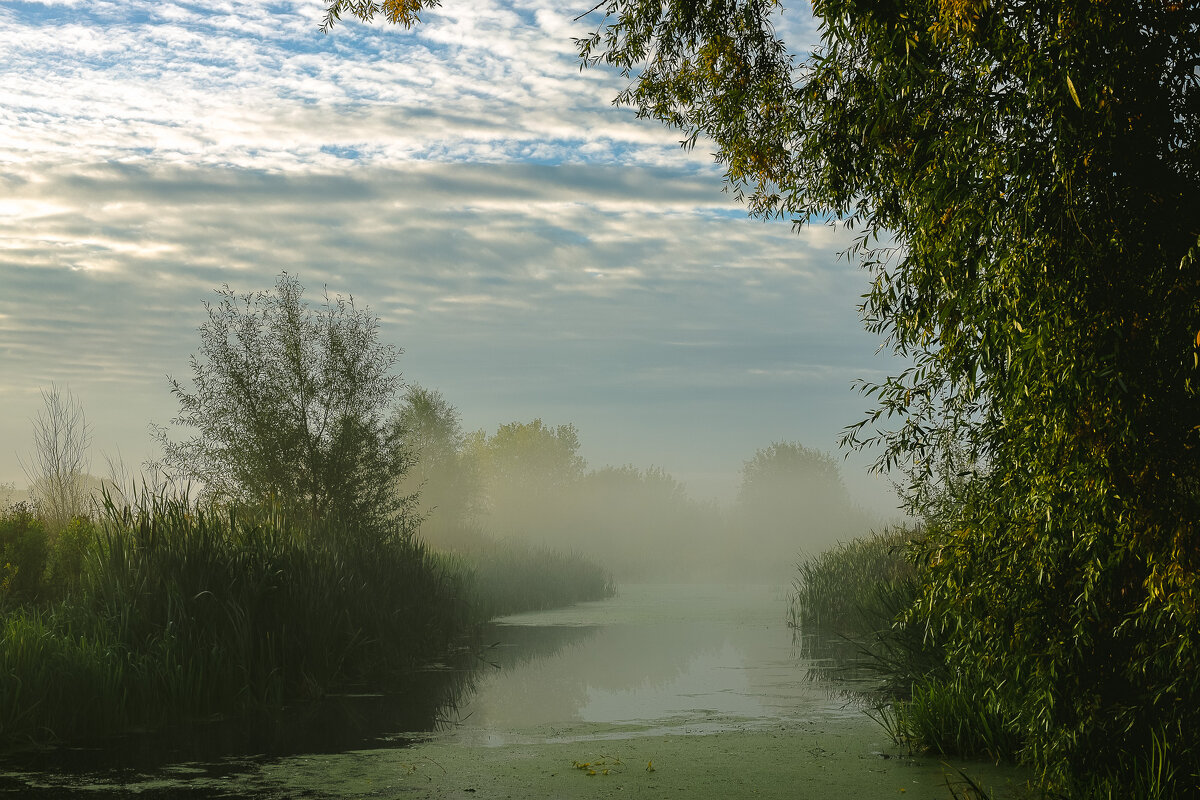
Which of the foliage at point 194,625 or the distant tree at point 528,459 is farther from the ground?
the distant tree at point 528,459

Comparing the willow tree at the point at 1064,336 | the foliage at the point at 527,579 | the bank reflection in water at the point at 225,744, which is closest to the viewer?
the willow tree at the point at 1064,336

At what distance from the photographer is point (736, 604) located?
88.3ft

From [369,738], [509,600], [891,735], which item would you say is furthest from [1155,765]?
[509,600]

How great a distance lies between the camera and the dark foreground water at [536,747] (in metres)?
6.68

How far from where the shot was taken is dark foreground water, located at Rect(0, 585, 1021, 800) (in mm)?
6684

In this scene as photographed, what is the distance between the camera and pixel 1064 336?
529 cm

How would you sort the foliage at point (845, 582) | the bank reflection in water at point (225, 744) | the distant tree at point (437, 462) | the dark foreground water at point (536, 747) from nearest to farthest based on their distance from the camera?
the dark foreground water at point (536, 747) < the bank reflection in water at point (225, 744) < the foliage at point (845, 582) < the distant tree at point (437, 462)

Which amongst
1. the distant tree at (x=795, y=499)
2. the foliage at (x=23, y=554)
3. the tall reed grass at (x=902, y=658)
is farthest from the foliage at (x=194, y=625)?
the distant tree at (x=795, y=499)

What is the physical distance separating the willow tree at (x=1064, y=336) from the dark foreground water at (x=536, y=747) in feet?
3.72

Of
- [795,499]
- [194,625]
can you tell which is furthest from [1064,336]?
[795,499]

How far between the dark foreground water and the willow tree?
3.72 ft

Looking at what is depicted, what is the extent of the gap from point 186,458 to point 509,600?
29.8ft

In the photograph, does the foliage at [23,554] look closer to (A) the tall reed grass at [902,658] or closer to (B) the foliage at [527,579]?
(B) the foliage at [527,579]

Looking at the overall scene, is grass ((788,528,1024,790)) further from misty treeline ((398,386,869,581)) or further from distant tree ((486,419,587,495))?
distant tree ((486,419,587,495))
